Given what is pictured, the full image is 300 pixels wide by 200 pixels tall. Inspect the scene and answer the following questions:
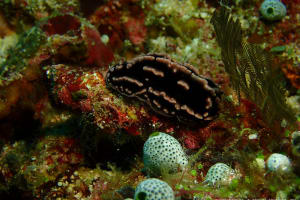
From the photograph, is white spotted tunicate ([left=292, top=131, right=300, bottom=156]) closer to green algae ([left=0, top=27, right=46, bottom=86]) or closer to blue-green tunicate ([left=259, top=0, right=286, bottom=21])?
blue-green tunicate ([left=259, top=0, right=286, bottom=21])

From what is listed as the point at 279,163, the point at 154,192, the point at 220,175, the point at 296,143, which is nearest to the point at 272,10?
the point at 296,143

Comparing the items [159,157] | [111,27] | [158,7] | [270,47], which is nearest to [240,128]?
[159,157]

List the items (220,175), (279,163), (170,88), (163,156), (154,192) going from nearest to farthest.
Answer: (154,192)
(279,163)
(220,175)
(163,156)
(170,88)

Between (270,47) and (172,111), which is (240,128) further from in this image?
(270,47)

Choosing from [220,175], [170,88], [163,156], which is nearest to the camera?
[220,175]

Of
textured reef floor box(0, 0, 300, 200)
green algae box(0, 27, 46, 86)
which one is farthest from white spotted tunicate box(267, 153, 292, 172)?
green algae box(0, 27, 46, 86)

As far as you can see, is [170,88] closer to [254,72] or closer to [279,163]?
[254,72]

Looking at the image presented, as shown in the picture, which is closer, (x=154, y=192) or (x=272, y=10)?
(x=154, y=192)
